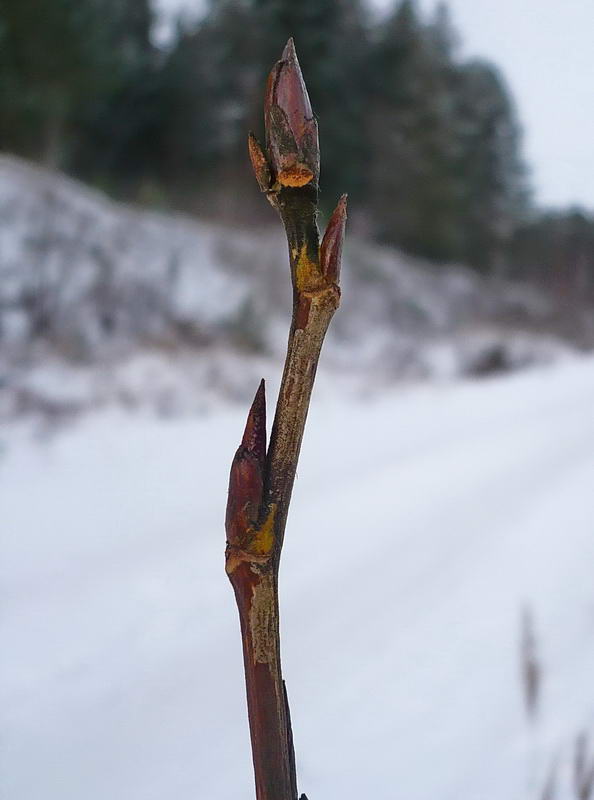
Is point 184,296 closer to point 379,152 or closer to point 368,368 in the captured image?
point 368,368

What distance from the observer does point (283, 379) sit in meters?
0.12

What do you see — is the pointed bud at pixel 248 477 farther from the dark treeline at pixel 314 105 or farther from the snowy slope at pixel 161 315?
the dark treeline at pixel 314 105

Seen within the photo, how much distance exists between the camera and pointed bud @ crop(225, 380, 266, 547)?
0.11 metres

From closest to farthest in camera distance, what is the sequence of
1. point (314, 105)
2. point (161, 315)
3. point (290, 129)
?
point (290, 129), point (161, 315), point (314, 105)

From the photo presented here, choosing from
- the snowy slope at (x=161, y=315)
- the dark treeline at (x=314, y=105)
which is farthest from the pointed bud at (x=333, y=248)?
the dark treeline at (x=314, y=105)

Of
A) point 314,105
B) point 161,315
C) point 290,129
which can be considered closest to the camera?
point 290,129

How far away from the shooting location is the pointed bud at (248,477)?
11cm

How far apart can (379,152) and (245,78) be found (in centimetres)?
62

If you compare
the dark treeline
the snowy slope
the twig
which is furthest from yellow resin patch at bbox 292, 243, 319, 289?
the dark treeline

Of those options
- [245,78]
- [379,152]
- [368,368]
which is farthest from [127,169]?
[368,368]

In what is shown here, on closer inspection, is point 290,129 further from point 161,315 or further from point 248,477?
point 161,315

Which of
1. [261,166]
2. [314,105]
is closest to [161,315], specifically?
Answer: [314,105]

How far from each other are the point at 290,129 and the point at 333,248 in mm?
19

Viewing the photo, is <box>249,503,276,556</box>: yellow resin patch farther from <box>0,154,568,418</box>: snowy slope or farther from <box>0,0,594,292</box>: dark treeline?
<box>0,0,594,292</box>: dark treeline
